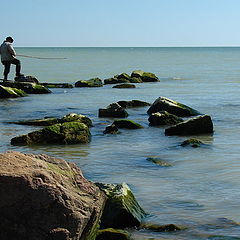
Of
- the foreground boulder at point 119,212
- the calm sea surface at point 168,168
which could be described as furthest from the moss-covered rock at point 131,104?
the foreground boulder at point 119,212

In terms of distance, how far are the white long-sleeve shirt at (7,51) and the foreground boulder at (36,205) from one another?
68.1 ft

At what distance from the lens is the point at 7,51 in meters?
25.5

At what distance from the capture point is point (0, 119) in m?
17.2

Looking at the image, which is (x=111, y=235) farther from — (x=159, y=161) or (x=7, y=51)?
(x=7, y=51)

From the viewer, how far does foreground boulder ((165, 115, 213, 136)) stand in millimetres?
13930

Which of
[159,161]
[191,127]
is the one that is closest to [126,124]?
[191,127]

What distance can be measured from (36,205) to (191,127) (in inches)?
370

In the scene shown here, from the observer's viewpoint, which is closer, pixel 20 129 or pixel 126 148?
pixel 126 148

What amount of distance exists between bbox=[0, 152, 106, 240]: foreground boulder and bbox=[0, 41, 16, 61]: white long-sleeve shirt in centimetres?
2075

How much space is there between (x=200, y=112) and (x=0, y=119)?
678cm

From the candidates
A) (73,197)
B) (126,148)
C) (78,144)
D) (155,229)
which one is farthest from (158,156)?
(73,197)

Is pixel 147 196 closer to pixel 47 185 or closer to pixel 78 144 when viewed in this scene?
pixel 47 185

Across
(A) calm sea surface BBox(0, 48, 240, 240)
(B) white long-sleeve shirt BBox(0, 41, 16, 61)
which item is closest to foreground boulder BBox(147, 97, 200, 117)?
(A) calm sea surface BBox(0, 48, 240, 240)

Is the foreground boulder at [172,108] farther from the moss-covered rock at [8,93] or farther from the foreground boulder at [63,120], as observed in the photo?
the moss-covered rock at [8,93]
